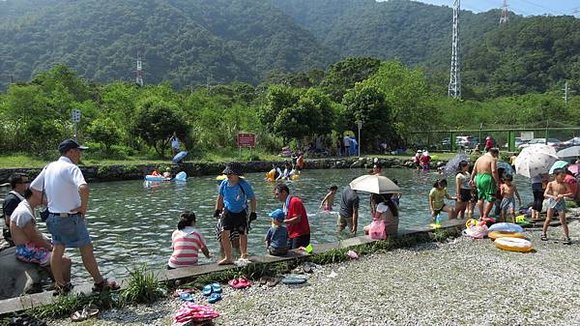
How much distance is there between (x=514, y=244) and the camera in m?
9.31

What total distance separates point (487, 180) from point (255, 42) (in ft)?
477

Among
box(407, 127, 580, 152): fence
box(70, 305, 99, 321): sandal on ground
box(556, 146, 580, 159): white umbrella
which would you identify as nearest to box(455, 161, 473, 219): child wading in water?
box(556, 146, 580, 159): white umbrella

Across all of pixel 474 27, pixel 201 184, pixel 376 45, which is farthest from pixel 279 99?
pixel 474 27

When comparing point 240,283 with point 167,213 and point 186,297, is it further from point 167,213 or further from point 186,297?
point 167,213

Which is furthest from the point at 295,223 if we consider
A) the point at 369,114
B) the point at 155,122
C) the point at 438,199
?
the point at 369,114

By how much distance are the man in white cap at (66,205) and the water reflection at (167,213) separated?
115 inches

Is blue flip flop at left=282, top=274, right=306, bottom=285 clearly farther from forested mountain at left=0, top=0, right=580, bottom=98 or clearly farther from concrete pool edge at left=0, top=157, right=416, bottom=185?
forested mountain at left=0, top=0, right=580, bottom=98

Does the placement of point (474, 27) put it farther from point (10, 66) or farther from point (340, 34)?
point (10, 66)

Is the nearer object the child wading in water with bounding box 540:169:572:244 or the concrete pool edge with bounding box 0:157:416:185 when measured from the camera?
the child wading in water with bounding box 540:169:572:244

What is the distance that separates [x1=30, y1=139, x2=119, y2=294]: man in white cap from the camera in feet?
19.5

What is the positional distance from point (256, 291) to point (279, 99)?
31432 mm

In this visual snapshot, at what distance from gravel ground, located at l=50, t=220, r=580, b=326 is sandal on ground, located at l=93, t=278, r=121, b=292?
47 centimetres

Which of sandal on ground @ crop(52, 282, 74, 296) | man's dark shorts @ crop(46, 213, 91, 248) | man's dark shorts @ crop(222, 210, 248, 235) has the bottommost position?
sandal on ground @ crop(52, 282, 74, 296)

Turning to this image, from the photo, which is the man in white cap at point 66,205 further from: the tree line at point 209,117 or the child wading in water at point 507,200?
the tree line at point 209,117
